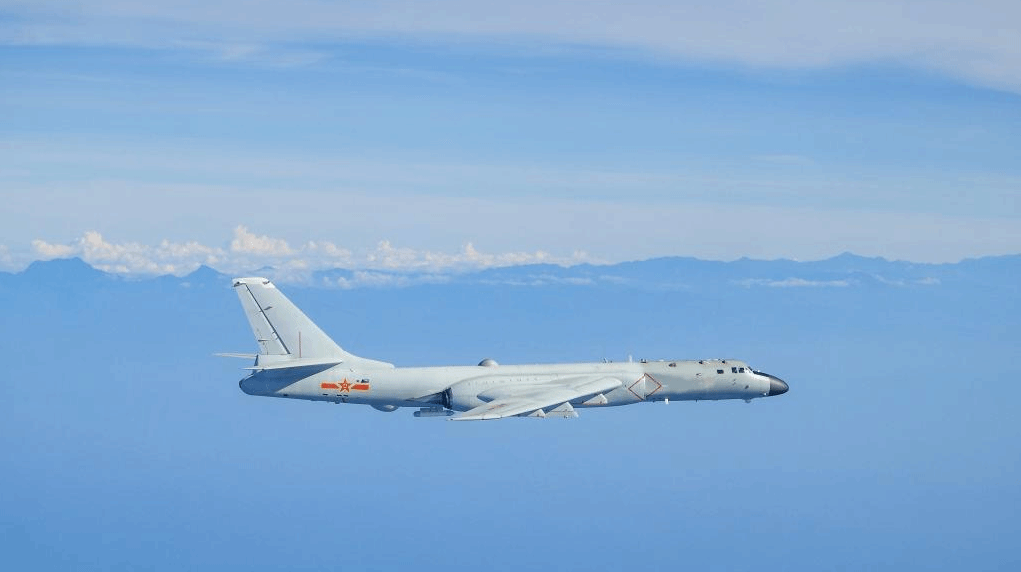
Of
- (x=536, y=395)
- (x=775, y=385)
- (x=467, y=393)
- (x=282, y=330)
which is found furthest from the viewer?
(x=775, y=385)

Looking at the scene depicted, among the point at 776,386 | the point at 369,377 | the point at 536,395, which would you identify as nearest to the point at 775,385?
the point at 776,386

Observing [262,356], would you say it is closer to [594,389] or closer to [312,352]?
[312,352]

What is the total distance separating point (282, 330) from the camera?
8225 cm

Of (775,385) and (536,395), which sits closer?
(536,395)

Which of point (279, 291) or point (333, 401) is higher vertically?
point (279, 291)

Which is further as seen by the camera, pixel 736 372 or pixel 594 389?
pixel 736 372

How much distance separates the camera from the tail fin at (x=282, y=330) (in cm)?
8219

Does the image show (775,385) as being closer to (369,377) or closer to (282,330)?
(369,377)

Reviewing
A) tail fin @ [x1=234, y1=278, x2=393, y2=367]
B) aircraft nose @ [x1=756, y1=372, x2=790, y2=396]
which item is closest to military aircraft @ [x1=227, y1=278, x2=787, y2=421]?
tail fin @ [x1=234, y1=278, x2=393, y2=367]

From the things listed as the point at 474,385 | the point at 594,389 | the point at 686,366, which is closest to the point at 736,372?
the point at 686,366

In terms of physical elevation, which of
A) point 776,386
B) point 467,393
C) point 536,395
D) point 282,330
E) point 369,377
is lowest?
point 536,395

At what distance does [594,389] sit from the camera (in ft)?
272

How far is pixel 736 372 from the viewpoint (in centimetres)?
8844

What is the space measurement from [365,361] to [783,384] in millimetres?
27945
